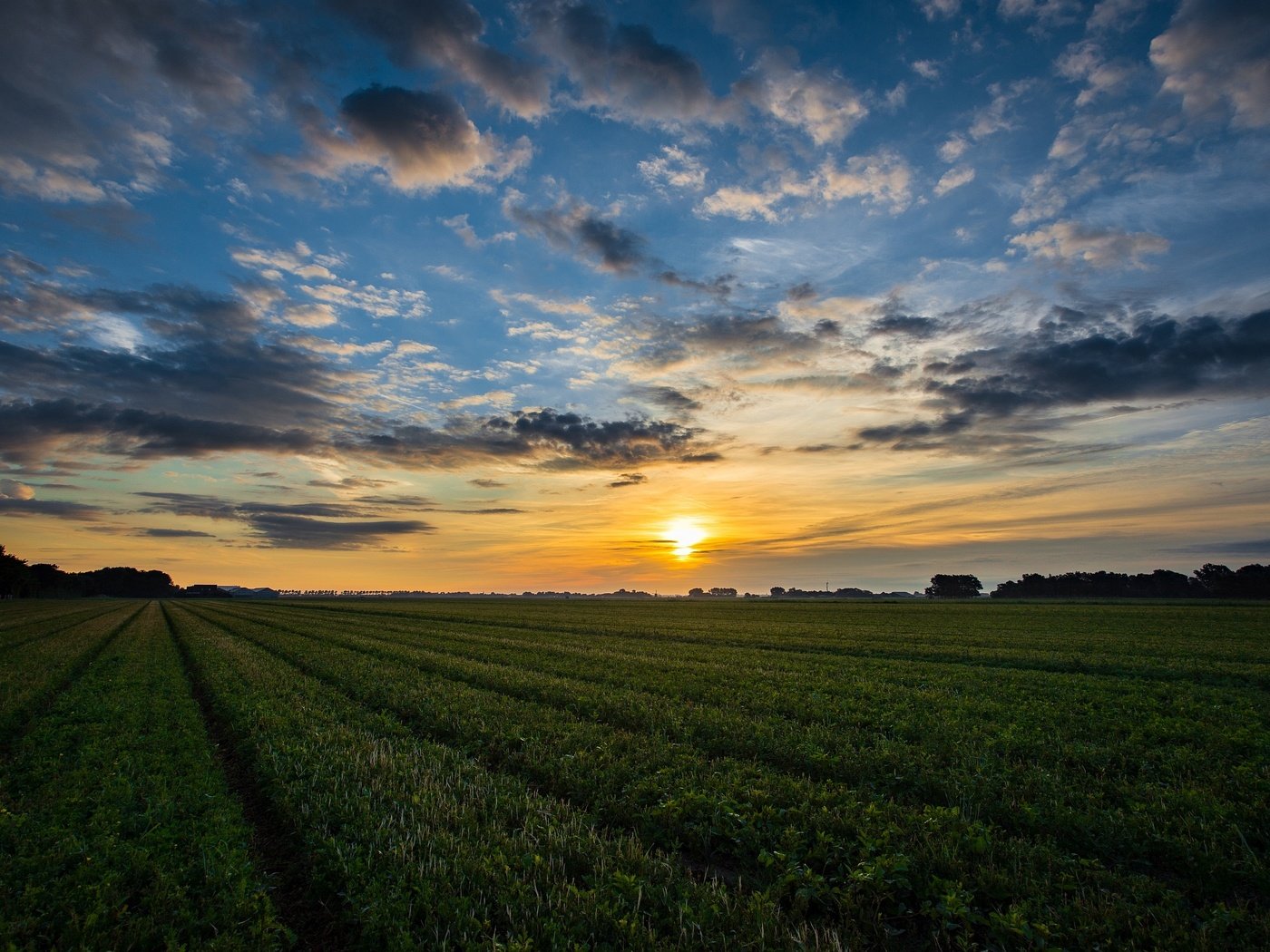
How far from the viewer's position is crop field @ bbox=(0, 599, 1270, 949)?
6.12 metres

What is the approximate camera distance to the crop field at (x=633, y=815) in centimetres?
612

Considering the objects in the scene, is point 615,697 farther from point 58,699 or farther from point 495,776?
point 58,699

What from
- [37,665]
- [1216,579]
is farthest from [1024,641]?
[1216,579]

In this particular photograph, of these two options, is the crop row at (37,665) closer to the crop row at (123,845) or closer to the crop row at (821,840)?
the crop row at (123,845)

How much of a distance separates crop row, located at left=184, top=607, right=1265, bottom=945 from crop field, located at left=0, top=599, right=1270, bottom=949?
46 mm

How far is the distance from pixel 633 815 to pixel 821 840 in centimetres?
282

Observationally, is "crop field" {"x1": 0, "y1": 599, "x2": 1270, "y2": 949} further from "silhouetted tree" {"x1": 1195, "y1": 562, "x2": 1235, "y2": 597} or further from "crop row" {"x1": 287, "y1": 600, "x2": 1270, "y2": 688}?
"silhouetted tree" {"x1": 1195, "y1": 562, "x2": 1235, "y2": 597}

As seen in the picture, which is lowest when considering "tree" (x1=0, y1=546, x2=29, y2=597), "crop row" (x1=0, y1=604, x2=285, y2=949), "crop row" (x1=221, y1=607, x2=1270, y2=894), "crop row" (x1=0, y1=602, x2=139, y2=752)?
"crop row" (x1=0, y1=604, x2=285, y2=949)

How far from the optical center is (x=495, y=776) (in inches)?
412

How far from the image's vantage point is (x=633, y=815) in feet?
29.2

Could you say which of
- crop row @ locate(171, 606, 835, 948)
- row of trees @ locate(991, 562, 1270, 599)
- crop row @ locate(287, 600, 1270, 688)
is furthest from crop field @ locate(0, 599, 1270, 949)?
row of trees @ locate(991, 562, 1270, 599)

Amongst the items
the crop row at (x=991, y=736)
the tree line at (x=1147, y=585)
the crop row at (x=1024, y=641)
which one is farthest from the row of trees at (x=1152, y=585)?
the crop row at (x=991, y=736)

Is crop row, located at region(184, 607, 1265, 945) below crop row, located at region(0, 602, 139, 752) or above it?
below

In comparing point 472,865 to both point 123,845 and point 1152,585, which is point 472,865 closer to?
point 123,845
